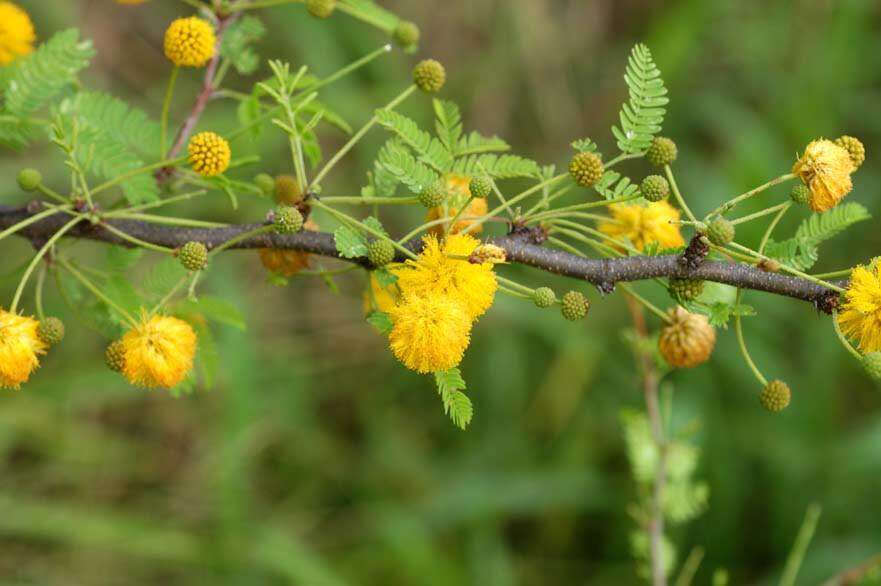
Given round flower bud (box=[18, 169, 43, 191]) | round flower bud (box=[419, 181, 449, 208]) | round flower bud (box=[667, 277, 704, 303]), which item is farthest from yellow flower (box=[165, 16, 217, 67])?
round flower bud (box=[667, 277, 704, 303])

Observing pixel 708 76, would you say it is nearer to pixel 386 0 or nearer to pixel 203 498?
pixel 386 0

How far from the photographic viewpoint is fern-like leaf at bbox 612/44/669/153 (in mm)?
1534

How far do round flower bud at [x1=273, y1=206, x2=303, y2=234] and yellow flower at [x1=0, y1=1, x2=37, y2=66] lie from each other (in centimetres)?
93

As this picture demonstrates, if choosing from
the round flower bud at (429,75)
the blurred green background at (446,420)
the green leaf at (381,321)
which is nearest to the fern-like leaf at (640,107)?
the round flower bud at (429,75)

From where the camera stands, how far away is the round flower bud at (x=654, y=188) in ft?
4.82

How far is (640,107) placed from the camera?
154 cm

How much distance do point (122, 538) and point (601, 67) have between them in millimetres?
3779

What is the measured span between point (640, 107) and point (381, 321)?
562 mm

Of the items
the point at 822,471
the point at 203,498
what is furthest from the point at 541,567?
the point at 203,498

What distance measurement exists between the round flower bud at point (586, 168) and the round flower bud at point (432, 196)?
217 mm

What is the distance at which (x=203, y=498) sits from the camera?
4254mm

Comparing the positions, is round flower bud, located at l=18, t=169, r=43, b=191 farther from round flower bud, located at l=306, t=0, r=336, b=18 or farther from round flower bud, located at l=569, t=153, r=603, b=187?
round flower bud, located at l=569, t=153, r=603, b=187

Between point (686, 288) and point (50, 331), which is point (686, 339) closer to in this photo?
point (686, 288)

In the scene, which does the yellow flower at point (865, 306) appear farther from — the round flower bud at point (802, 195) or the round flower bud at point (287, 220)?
the round flower bud at point (287, 220)
